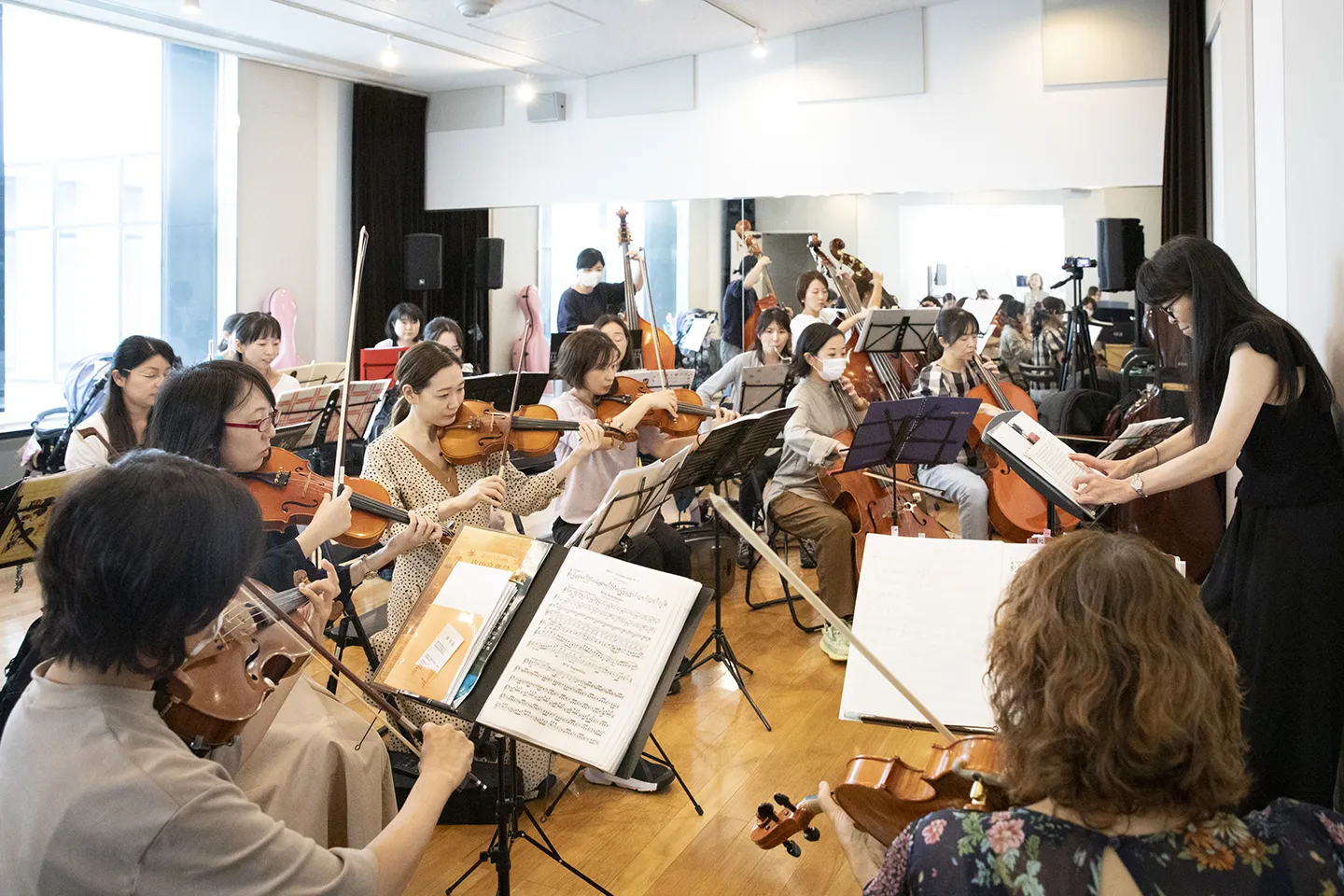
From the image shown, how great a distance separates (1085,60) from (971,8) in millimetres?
728

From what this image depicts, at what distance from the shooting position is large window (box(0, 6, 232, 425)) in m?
6.20

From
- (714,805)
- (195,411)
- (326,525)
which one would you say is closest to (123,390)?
(195,411)

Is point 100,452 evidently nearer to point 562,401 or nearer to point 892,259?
point 562,401

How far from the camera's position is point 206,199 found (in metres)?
7.23

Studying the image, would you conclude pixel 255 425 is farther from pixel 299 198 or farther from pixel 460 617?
pixel 299 198

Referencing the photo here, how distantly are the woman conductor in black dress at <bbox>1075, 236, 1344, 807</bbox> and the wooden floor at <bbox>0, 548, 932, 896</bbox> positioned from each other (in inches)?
38.2

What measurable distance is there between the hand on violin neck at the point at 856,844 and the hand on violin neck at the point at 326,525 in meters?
1.44

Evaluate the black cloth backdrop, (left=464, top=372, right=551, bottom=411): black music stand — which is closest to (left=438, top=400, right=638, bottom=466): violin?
(left=464, top=372, right=551, bottom=411): black music stand

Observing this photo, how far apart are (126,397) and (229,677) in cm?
221

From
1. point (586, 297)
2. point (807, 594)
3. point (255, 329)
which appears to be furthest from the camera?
point (586, 297)

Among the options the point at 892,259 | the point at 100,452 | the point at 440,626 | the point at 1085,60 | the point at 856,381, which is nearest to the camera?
the point at 440,626

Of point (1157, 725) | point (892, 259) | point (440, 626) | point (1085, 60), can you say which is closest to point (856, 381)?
point (892, 259)

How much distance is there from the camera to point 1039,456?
2.66 m

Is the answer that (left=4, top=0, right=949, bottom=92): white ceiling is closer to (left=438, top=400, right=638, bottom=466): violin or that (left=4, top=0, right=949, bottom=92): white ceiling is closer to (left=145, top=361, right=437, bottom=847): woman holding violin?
(left=438, top=400, right=638, bottom=466): violin
